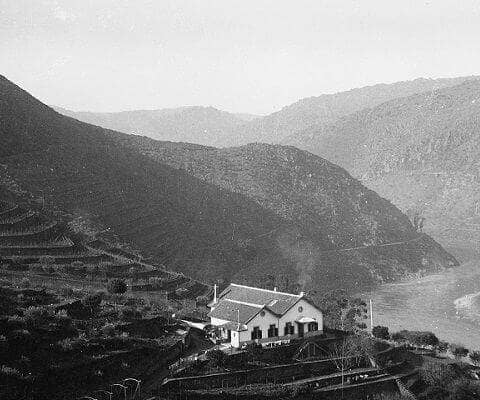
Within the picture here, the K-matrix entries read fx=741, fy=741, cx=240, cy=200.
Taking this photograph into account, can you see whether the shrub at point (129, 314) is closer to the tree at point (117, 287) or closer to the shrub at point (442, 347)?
the tree at point (117, 287)

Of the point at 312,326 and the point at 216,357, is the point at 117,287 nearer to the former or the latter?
the point at 216,357

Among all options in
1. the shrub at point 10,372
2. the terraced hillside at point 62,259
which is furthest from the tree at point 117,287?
the shrub at point 10,372

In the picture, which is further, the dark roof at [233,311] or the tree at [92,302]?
the tree at [92,302]

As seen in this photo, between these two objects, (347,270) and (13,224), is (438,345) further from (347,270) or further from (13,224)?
(347,270)

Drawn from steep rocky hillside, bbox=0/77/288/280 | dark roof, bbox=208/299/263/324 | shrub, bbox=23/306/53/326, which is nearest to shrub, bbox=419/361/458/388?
dark roof, bbox=208/299/263/324

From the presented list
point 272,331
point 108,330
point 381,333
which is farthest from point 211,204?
point 108,330

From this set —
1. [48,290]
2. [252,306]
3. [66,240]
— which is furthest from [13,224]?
[252,306]
